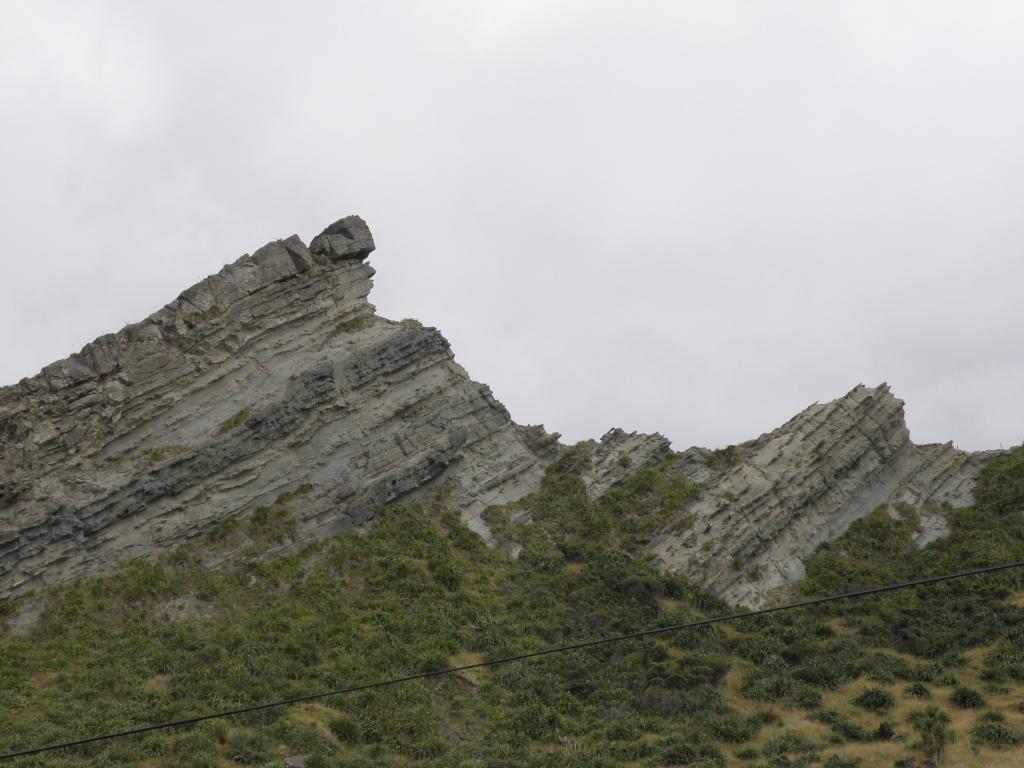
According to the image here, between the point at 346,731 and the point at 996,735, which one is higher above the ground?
the point at 346,731

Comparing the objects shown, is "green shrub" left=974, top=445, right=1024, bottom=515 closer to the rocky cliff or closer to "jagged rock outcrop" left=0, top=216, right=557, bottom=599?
the rocky cliff

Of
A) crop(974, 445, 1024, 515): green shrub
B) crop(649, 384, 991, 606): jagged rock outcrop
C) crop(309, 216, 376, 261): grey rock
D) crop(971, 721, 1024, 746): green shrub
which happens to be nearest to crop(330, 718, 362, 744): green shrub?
crop(649, 384, 991, 606): jagged rock outcrop

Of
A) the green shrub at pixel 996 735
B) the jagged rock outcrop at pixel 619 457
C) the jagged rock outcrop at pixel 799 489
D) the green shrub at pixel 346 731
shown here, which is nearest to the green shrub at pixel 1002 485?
the jagged rock outcrop at pixel 799 489

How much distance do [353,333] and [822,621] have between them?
28269mm

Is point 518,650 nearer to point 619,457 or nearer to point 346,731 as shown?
point 346,731

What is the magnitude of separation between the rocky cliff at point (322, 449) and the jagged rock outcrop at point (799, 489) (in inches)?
4.4

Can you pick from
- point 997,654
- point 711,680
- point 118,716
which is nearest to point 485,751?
point 711,680

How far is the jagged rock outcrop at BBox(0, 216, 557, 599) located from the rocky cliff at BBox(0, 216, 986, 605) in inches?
3.4

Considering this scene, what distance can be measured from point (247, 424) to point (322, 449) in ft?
12.7

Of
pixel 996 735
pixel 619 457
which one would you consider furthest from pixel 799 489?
pixel 996 735

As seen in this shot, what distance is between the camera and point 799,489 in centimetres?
4025

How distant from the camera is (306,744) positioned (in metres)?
23.6

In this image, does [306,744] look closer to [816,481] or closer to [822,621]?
[822,621]

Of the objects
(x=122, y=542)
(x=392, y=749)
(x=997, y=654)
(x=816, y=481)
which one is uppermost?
(x=122, y=542)
